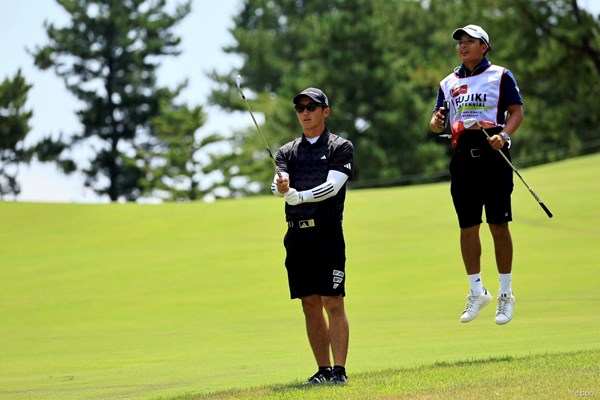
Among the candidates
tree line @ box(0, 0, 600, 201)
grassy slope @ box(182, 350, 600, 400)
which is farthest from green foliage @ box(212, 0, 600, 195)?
grassy slope @ box(182, 350, 600, 400)

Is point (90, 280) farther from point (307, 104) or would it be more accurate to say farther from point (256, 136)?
point (256, 136)

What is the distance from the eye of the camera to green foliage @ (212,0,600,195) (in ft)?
191

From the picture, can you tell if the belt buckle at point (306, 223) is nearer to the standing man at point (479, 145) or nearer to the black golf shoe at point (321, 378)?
the black golf shoe at point (321, 378)

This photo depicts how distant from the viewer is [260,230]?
2653 centimetres

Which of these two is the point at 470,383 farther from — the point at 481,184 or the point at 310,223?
the point at 481,184

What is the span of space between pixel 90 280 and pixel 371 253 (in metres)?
5.32

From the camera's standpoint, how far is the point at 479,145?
33.1ft

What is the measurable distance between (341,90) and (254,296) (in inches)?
1904

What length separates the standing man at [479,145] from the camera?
32.8 ft

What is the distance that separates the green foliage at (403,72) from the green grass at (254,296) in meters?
23.7

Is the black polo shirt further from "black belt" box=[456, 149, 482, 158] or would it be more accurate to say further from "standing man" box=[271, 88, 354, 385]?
"black belt" box=[456, 149, 482, 158]

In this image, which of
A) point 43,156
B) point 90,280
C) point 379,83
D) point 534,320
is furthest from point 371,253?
point 43,156

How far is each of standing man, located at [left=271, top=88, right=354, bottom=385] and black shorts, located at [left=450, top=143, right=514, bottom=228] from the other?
58.7 inches

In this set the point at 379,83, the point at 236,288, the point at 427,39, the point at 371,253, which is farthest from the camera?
the point at 427,39
